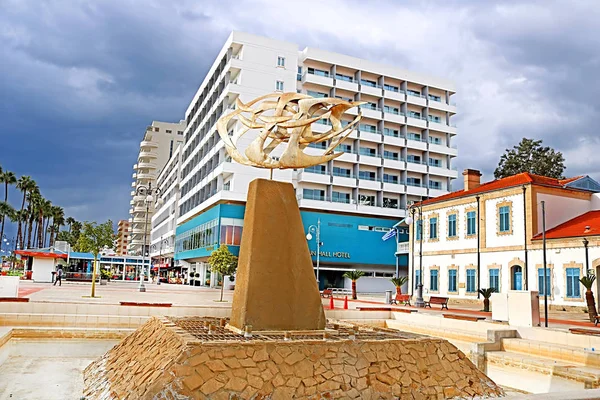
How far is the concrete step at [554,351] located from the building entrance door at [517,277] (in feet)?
65.9

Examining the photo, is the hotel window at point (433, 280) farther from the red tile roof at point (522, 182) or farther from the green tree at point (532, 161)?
the green tree at point (532, 161)

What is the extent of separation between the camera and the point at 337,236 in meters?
60.0

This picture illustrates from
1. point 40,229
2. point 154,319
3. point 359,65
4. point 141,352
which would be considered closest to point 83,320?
point 154,319

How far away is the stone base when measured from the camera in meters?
8.41

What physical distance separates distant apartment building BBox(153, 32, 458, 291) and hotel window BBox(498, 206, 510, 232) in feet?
74.1

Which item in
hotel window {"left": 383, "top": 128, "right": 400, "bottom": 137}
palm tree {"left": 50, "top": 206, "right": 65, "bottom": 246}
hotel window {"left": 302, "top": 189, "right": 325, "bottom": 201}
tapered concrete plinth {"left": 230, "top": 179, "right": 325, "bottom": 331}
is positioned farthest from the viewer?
palm tree {"left": 50, "top": 206, "right": 65, "bottom": 246}

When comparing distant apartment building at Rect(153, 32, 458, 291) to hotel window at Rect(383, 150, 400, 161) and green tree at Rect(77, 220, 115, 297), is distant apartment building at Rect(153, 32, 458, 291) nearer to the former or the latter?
hotel window at Rect(383, 150, 400, 161)

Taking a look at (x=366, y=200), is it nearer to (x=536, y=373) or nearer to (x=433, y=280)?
(x=433, y=280)

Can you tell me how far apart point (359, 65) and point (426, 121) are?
11.5 m

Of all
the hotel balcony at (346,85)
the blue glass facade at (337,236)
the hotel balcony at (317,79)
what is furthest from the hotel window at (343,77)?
the blue glass facade at (337,236)

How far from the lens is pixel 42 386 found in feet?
35.4

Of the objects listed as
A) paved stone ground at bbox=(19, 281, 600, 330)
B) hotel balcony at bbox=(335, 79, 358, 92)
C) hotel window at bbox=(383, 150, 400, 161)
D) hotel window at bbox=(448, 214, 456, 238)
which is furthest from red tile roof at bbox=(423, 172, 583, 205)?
hotel balcony at bbox=(335, 79, 358, 92)

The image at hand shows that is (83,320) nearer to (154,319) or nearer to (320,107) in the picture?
(154,319)

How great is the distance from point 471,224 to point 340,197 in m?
25.7
